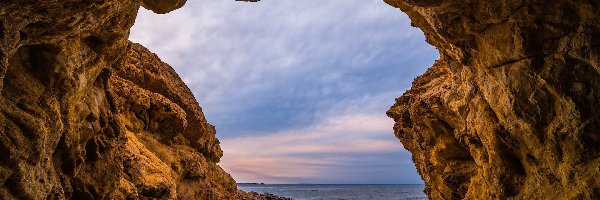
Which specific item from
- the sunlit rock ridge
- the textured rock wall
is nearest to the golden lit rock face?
the sunlit rock ridge

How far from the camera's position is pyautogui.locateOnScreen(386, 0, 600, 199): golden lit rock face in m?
12.4

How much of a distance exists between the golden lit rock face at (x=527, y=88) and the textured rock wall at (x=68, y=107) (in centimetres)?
1106

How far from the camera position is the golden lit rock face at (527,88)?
40.7ft

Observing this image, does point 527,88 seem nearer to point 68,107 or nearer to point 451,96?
point 451,96

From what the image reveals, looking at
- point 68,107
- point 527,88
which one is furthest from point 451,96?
point 68,107

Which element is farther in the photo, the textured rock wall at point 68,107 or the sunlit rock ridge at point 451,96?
the sunlit rock ridge at point 451,96

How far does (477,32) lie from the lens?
51.6 feet

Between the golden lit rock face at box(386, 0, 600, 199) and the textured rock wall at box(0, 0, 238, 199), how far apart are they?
11060mm

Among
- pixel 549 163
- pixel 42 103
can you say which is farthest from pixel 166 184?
pixel 549 163

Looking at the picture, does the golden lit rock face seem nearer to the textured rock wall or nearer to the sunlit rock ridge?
the sunlit rock ridge

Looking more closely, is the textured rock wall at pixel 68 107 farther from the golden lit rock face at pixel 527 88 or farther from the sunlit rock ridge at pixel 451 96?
the golden lit rock face at pixel 527 88

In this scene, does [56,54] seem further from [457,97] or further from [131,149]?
[457,97]

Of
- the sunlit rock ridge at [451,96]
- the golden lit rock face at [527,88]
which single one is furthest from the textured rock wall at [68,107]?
the golden lit rock face at [527,88]

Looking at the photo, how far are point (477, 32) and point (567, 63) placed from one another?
3695mm
